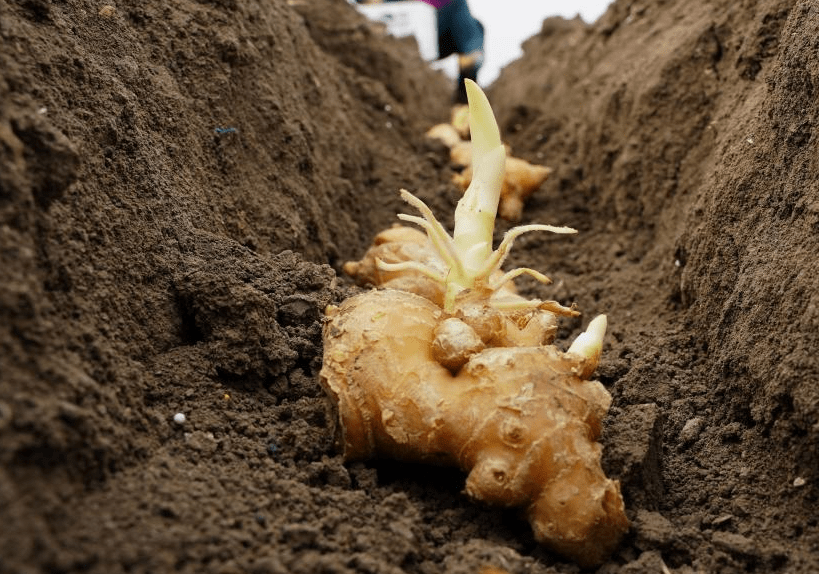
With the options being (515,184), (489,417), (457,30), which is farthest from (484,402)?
(457,30)

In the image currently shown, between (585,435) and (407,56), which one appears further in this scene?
(407,56)

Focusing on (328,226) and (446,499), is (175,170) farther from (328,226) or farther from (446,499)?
(446,499)

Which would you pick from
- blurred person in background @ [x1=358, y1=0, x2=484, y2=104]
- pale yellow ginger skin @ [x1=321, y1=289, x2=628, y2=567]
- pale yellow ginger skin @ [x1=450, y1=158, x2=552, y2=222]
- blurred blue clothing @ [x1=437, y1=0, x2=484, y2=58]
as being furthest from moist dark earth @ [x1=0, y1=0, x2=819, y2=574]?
blurred blue clothing @ [x1=437, y1=0, x2=484, y2=58]

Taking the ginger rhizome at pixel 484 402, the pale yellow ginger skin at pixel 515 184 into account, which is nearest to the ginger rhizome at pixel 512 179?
the pale yellow ginger skin at pixel 515 184

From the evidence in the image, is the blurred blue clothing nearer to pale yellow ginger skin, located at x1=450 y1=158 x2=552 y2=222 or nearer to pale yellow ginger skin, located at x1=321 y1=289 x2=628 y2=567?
pale yellow ginger skin, located at x1=450 y1=158 x2=552 y2=222

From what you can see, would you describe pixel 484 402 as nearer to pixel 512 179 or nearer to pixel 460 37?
pixel 512 179

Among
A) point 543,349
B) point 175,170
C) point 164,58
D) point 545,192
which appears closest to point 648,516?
point 543,349
